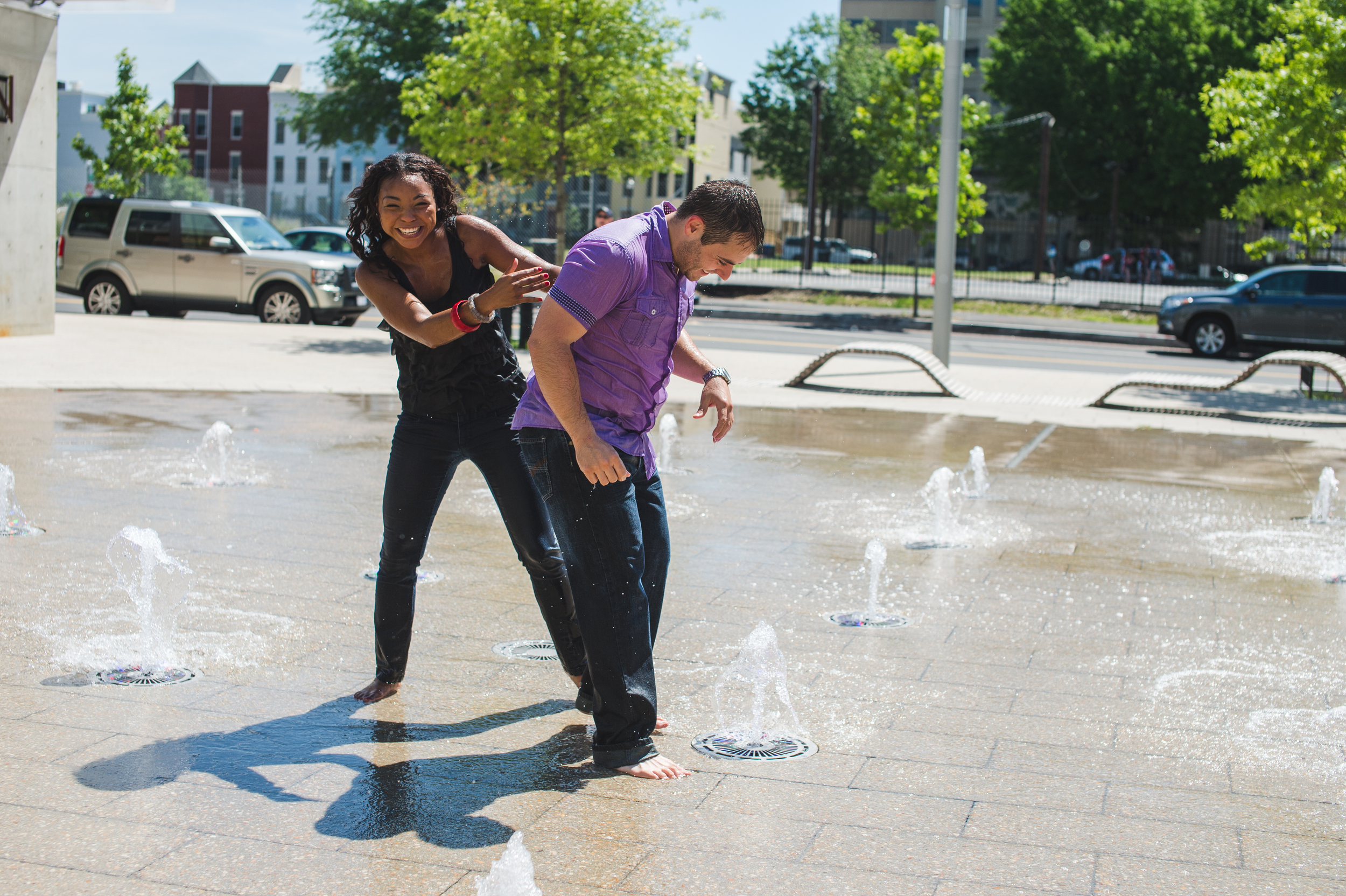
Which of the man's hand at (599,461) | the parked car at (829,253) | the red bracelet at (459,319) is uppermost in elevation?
the parked car at (829,253)

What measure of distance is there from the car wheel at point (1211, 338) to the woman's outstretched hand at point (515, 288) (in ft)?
69.8

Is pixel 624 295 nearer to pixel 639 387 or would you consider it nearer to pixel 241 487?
pixel 639 387

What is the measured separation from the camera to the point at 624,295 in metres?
3.47

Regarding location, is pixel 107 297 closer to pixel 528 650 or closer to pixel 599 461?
pixel 528 650

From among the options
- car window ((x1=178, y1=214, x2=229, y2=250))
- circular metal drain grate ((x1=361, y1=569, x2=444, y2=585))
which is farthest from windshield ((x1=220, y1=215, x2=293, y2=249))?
circular metal drain grate ((x1=361, y1=569, x2=444, y2=585))

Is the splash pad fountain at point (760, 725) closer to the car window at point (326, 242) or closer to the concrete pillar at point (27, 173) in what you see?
the concrete pillar at point (27, 173)

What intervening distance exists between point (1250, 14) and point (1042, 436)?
165 feet

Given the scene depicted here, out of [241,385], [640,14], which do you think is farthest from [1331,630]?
[640,14]

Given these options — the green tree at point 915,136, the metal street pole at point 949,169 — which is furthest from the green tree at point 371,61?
the metal street pole at point 949,169

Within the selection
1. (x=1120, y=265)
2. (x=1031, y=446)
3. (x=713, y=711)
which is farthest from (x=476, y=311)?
(x=1120, y=265)

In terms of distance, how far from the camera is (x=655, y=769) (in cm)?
364

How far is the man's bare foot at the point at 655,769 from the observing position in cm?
363

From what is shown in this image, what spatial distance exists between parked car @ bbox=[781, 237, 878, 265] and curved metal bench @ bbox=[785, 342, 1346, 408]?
4112 centimetres

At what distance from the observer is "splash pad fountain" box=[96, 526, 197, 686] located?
4.37 m
